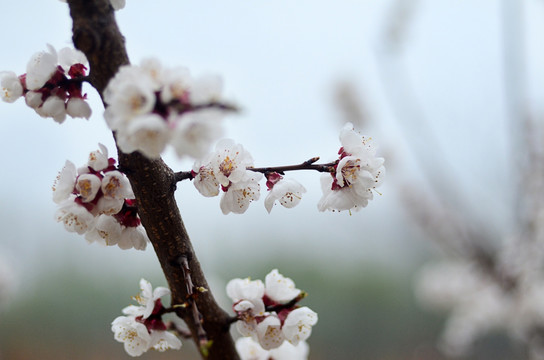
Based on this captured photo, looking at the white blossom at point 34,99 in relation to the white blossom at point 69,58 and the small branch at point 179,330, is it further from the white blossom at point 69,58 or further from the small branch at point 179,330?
the small branch at point 179,330

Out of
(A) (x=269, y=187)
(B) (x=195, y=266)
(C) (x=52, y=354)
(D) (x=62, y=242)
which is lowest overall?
(B) (x=195, y=266)

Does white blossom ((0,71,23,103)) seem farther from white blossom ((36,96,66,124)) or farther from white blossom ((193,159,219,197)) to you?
white blossom ((193,159,219,197))

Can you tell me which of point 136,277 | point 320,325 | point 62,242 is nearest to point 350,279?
point 320,325

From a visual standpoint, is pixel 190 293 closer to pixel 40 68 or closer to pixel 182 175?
pixel 182 175

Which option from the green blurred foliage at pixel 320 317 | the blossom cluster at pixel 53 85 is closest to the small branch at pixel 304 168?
the blossom cluster at pixel 53 85

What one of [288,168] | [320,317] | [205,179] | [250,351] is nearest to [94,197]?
[205,179]

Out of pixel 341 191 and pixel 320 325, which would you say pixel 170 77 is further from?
pixel 320 325
